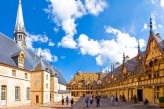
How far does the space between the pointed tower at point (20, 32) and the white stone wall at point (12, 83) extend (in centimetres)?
1089

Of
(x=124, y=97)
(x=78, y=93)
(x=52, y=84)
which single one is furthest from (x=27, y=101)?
(x=78, y=93)

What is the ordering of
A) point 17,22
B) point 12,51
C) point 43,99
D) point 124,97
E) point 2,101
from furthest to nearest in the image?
point 17,22
point 124,97
point 43,99
point 12,51
point 2,101

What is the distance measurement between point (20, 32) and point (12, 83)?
20098 mm

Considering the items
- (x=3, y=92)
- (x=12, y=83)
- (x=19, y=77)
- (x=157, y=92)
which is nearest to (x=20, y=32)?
(x=19, y=77)

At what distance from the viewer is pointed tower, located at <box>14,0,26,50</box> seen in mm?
50375

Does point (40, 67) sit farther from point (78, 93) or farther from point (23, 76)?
point (78, 93)

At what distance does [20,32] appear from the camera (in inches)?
2074

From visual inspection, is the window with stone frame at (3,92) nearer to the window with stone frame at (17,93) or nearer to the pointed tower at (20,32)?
the window with stone frame at (17,93)

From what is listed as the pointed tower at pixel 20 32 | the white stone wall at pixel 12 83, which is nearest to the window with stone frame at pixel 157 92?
the white stone wall at pixel 12 83

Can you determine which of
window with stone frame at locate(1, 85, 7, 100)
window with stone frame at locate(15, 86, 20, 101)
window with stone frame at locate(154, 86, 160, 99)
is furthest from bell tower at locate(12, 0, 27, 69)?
window with stone frame at locate(154, 86, 160, 99)

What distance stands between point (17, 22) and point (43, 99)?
71.6ft

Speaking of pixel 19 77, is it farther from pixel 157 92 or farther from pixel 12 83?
pixel 157 92

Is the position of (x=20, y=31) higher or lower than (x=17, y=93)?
higher

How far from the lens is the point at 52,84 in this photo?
58094 mm
